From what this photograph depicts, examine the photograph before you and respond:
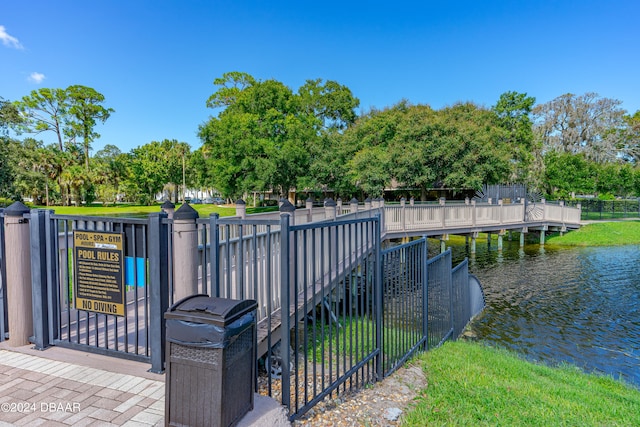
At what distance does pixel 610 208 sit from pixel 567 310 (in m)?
30.4

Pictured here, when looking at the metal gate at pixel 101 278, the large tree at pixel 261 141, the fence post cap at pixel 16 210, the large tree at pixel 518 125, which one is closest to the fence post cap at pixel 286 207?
the metal gate at pixel 101 278

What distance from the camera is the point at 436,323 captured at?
6.23 m

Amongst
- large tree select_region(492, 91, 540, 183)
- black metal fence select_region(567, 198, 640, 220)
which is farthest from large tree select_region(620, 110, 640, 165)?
large tree select_region(492, 91, 540, 183)

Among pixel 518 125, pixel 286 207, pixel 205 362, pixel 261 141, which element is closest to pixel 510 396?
pixel 205 362

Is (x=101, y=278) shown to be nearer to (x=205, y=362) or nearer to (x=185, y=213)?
(x=185, y=213)

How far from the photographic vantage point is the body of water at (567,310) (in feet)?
23.6

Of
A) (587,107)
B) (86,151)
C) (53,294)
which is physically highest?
(587,107)

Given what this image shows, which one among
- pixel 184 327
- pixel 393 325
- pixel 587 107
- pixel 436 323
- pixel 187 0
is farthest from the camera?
pixel 587 107

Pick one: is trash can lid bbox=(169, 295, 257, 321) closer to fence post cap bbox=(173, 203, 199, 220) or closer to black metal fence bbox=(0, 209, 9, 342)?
fence post cap bbox=(173, 203, 199, 220)

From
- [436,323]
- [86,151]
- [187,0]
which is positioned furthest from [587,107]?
[86,151]

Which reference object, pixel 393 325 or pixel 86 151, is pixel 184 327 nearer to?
pixel 393 325

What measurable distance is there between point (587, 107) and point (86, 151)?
56.6m

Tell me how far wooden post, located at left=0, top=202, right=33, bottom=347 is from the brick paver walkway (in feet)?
1.14

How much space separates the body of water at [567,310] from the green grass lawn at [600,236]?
4140mm
